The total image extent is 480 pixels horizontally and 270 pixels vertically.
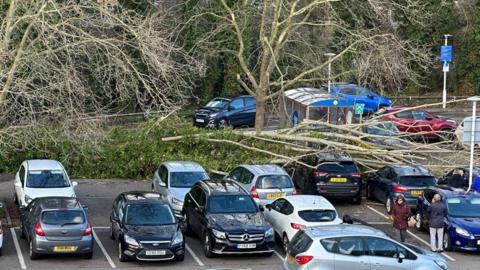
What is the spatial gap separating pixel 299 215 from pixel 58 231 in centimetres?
621

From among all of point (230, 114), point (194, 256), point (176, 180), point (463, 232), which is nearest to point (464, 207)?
point (463, 232)

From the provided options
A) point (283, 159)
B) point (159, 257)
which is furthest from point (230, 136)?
point (159, 257)

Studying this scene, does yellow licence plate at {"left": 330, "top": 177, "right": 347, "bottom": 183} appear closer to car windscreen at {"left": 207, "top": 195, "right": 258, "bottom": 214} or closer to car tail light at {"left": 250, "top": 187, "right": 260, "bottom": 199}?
car tail light at {"left": 250, "top": 187, "right": 260, "bottom": 199}

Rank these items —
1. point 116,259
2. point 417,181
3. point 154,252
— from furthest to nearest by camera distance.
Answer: point 417,181, point 116,259, point 154,252

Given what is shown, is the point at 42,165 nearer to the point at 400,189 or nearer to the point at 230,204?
the point at 230,204

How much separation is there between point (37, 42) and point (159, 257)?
797cm

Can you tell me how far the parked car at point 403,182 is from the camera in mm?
26625

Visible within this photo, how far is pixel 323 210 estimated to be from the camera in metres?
22.3

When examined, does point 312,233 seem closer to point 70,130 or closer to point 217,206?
point 217,206

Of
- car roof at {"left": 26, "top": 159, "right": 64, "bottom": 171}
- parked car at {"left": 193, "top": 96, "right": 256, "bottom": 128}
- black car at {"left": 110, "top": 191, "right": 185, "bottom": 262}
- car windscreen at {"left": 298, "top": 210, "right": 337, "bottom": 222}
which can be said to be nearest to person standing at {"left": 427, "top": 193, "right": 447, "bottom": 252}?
car windscreen at {"left": 298, "top": 210, "right": 337, "bottom": 222}

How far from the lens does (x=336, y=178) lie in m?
27.8

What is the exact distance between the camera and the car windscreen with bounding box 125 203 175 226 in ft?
69.9

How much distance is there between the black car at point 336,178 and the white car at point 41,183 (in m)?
8.07

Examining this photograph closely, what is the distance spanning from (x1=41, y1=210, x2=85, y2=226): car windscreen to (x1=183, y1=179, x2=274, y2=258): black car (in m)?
3.27
